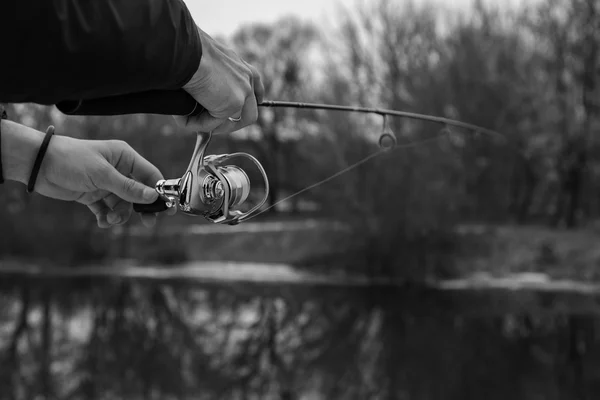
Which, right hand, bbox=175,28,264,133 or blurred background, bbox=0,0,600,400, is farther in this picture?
blurred background, bbox=0,0,600,400

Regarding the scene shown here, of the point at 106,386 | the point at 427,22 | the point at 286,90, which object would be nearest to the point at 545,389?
the point at 106,386

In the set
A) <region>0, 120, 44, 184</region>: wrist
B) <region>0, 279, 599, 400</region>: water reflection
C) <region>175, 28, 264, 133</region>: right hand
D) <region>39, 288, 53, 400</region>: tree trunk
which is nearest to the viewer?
<region>175, 28, 264, 133</region>: right hand

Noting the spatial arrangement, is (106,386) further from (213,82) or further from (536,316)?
(213,82)

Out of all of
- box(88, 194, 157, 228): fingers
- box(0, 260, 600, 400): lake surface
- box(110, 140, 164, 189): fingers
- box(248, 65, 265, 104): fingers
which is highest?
box(248, 65, 265, 104): fingers

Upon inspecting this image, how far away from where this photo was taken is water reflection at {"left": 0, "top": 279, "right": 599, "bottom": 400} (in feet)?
36.5

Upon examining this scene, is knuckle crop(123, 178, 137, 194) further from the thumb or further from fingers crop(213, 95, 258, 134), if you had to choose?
fingers crop(213, 95, 258, 134)

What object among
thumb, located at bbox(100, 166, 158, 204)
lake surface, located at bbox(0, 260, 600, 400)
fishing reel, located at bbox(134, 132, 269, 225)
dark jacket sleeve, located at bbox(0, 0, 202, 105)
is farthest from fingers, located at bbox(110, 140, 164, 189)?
lake surface, located at bbox(0, 260, 600, 400)

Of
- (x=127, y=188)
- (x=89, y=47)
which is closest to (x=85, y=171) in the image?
(x=127, y=188)

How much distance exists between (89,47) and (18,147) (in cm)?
75

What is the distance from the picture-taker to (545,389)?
36.7 feet

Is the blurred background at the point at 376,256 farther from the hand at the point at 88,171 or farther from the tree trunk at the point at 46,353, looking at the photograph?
the hand at the point at 88,171

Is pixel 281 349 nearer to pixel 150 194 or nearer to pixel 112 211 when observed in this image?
pixel 112 211

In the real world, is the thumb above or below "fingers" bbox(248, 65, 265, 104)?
below

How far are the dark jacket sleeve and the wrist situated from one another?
0.54 metres
